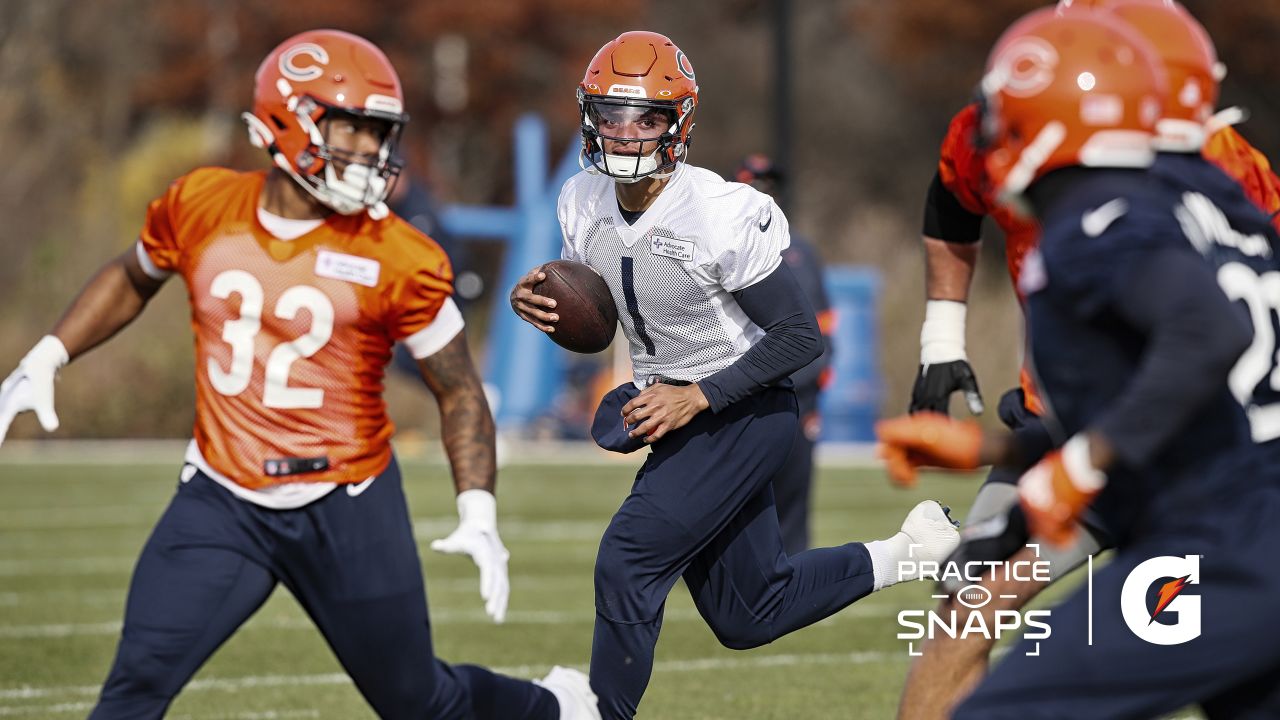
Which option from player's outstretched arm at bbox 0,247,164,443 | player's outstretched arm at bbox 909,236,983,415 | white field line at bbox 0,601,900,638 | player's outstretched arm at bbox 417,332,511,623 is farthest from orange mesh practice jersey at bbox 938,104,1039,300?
white field line at bbox 0,601,900,638

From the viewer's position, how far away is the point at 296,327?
4227mm

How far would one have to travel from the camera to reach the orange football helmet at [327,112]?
4.27m

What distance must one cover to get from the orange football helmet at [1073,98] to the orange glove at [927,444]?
1.57 ft

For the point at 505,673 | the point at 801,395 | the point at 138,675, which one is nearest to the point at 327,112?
the point at 138,675

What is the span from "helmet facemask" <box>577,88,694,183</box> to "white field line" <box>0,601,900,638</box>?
10.8 ft

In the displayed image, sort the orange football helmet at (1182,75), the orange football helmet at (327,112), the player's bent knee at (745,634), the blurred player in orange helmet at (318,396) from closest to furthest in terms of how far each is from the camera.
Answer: the orange football helmet at (1182,75) < the blurred player in orange helmet at (318,396) < the orange football helmet at (327,112) < the player's bent knee at (745,634)

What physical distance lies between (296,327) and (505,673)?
2655mm

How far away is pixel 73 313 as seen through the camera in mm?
4496

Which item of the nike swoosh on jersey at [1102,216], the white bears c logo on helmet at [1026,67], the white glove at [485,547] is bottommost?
the white glove at [485,547]

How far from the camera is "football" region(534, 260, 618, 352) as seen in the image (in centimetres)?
472

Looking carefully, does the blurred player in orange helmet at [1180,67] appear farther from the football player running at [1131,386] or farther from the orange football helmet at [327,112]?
the orange football helmet at [327,112]

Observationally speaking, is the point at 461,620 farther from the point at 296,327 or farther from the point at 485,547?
the point at 296,327

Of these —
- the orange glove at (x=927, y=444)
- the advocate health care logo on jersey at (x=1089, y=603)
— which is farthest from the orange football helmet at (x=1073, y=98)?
the advocate health care logo on jersey at (x=1089, y=603)

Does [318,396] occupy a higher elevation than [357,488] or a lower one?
higher
